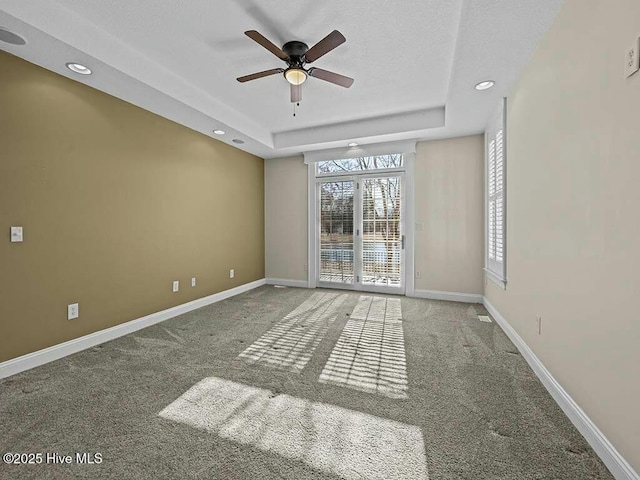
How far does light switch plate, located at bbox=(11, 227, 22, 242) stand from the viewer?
227 centimetres

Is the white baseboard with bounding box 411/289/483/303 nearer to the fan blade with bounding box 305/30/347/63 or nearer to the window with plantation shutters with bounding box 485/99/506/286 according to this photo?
the window with plantation shutters with bounding box 485/99/506/286

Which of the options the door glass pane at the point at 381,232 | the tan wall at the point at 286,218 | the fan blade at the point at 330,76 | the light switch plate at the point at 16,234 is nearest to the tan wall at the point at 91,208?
the light switch plate at the point at 16,234

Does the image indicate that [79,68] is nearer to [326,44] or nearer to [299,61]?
[299,61]

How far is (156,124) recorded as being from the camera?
3.49 metres

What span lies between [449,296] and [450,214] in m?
1.27

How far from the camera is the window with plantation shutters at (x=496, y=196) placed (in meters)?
3.16

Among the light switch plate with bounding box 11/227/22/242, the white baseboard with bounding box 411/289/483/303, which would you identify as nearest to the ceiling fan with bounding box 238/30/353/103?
the light switch plate with bounding box 11/227/22/242

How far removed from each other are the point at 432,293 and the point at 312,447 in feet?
11.8

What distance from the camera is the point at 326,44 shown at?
2162mm

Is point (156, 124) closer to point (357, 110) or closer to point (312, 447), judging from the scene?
point (357, 110)

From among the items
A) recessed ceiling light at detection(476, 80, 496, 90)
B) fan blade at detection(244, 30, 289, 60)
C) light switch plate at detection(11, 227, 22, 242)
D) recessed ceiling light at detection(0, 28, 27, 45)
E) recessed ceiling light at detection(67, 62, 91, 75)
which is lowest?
light switch plate at detection(11, 227, 22, 242)

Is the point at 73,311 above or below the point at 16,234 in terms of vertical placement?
below

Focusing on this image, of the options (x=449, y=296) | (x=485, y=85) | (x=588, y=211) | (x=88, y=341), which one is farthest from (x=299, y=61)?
(x=449, y=296)

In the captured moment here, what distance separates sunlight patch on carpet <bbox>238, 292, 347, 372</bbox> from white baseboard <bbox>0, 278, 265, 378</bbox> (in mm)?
1395
